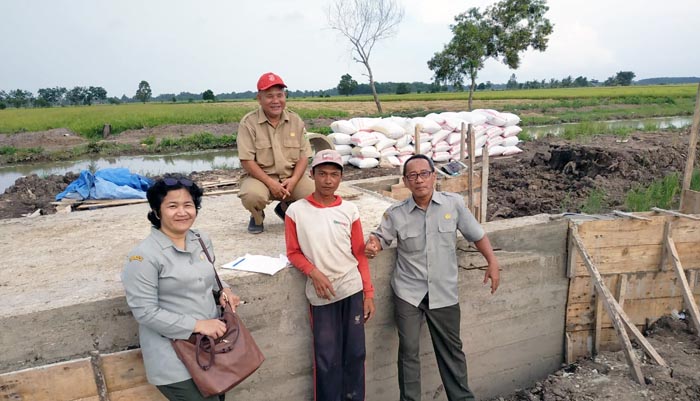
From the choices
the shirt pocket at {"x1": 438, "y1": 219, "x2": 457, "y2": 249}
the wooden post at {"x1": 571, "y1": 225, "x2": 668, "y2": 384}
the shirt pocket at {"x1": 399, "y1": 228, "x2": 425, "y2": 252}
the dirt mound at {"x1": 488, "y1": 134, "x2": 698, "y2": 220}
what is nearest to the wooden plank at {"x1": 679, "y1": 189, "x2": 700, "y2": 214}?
the wooden post at {"x1": 571, "y1": 225, "x2": 668, "y2": 384}

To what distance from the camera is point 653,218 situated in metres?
4.16

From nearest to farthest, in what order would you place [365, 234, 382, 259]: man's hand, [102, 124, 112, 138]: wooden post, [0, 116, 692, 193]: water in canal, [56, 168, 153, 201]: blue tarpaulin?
1. [365, 234, 382, 259]: man's hand
2. [56, 168, 153, 201]: blue tarpaulin
3. [0, 116, 692, 193]: water in canal
4. [102, 124, 112, 138]: wooden post

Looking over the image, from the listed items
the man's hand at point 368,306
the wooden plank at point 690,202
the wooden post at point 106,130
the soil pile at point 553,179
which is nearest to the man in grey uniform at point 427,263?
the man's hand at point 368,306

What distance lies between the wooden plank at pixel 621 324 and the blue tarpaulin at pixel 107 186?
555 centimetres

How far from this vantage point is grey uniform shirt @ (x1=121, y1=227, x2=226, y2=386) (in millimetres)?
2090

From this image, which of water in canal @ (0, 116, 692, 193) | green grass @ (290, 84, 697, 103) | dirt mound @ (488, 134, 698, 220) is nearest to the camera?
dirt mound @ (488, 134, 698, 220)

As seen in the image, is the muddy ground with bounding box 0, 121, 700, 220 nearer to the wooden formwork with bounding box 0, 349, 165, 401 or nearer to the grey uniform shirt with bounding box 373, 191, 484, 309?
the grey uniform shirt with bounding box 373, 191, 484, 309

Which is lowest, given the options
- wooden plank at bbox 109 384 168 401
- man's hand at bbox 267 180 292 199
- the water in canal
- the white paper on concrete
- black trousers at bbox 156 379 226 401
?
the water in canal

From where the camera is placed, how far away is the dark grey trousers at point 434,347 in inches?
126

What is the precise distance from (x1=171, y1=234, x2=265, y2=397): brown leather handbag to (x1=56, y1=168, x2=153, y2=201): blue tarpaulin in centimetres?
477

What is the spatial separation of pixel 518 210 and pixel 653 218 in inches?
129

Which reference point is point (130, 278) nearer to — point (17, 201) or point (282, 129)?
point (282, 129)

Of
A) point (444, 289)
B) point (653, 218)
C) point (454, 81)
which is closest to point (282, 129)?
point (444, 289)

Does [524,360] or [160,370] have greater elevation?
[160,370]
